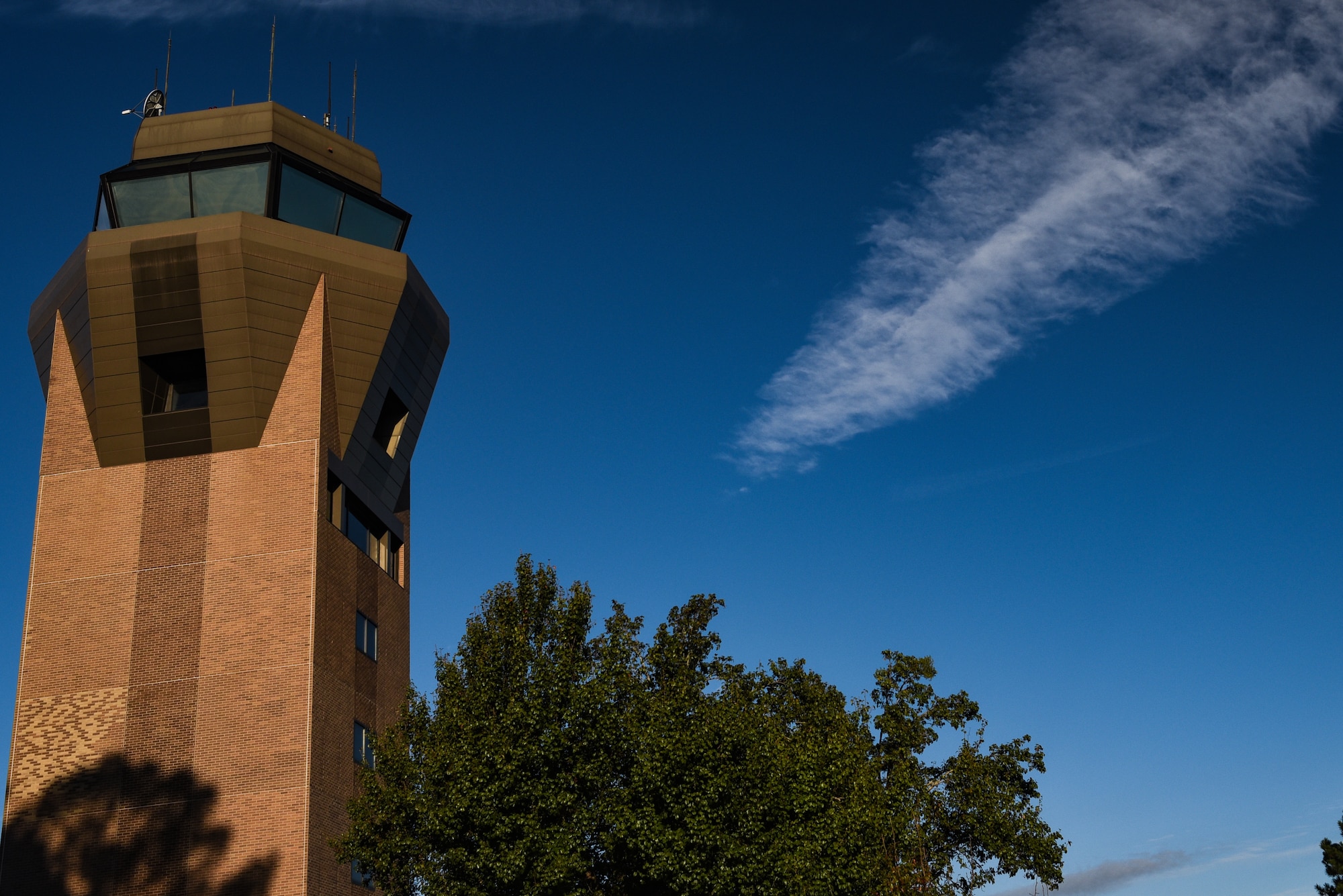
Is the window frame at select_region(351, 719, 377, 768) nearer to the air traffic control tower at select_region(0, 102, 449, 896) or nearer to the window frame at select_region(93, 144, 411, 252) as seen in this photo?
the air traffic control tower at select_region(0, 102, 449, 896)

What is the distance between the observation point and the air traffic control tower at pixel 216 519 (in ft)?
116

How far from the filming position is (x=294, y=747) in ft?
117

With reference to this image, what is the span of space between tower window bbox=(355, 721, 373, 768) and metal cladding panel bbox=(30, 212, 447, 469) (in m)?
9.82

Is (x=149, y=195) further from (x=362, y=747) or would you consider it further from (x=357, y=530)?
(x=362, y=747)

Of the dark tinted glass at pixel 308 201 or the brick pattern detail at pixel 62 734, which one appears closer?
the brick pattern detail at pixel 62 734

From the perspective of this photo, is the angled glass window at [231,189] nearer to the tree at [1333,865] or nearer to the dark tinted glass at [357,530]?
the dark tinted glass at [357,530]

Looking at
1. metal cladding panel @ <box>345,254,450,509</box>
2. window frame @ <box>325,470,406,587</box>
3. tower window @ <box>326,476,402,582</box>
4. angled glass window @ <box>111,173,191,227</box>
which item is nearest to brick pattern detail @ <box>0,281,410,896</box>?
window frame @ <box>325,470,406,587</box>

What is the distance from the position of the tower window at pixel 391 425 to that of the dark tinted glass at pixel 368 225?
6.11m

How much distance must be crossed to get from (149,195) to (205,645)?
16687 mm

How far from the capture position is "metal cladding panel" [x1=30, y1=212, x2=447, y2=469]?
39750mm

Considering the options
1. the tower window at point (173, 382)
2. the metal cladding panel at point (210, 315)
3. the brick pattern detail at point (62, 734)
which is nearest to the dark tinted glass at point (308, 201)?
the metal cladding panel at point (210, 315)

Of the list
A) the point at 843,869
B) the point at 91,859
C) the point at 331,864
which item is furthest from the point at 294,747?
the point at 843,869

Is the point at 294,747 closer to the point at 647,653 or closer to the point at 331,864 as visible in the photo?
the point at 331,864

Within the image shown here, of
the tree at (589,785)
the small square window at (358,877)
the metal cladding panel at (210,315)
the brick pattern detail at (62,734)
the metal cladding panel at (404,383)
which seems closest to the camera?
the tree at (589,785)
